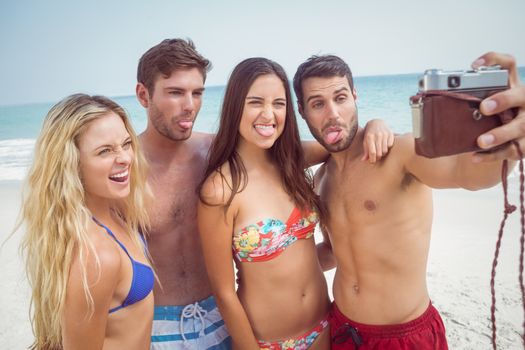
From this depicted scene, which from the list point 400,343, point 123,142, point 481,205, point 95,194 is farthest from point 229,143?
point 481,205

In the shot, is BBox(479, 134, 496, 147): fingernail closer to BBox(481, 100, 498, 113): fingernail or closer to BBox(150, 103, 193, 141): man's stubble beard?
BBox(481, 100, 498, 113): fingernail

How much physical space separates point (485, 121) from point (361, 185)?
4.31 feet

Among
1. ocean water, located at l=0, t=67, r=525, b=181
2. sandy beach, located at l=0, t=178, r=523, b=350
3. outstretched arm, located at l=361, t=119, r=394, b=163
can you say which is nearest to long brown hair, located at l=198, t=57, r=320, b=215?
outstretched arm, located at l=361, t=119, r=394, b=163

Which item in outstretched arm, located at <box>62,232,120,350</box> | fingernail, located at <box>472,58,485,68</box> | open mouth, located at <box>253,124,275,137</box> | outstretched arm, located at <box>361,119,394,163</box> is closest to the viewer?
fingernail, located at <box>472,58,485,68</box>

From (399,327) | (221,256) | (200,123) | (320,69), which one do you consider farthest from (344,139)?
(200,123)

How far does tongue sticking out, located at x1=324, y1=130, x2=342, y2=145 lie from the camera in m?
2.53

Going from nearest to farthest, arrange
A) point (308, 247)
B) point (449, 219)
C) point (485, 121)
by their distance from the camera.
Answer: point (485, 121) → point (308, 247) → point (449, 219)

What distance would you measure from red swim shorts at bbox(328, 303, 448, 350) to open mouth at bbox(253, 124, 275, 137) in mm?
1300

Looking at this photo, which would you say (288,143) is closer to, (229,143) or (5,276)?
(229,143)

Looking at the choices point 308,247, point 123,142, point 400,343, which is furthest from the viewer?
point 308,247

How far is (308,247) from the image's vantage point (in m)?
2.65

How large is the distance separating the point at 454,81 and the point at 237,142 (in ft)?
5.47

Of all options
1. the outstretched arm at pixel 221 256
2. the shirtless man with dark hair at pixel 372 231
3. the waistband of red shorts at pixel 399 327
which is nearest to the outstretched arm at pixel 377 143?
the shirtless man with dark hair at pixel 372 231

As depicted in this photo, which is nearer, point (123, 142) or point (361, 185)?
point (123, 142)
